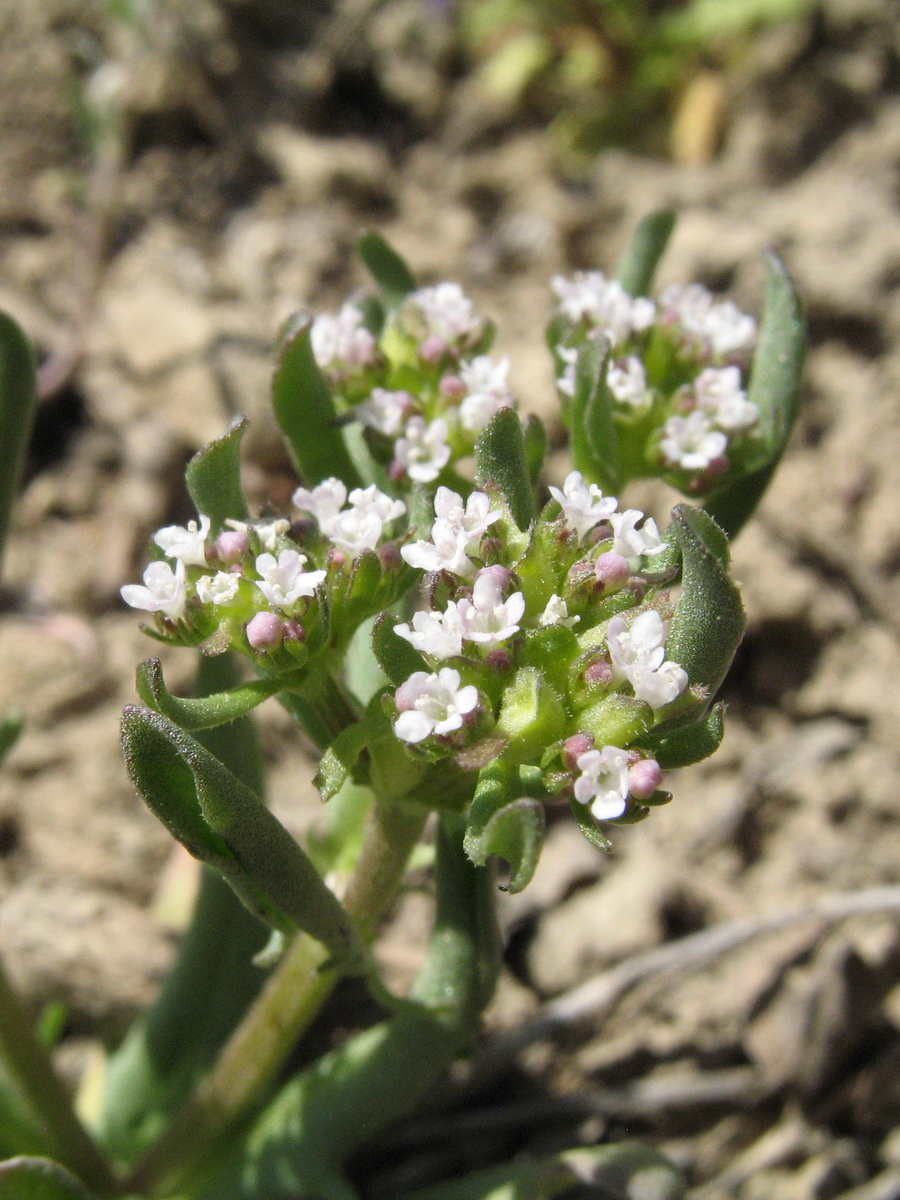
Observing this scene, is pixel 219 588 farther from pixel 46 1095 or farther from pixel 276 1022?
pixel 46 1095

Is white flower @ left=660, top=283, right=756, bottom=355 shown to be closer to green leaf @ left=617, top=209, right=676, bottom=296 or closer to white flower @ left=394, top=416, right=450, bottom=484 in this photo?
green leaf @ left=617, top=209, right=676, bottom=296

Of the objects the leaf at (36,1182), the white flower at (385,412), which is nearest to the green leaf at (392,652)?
the white flower at (385,412)

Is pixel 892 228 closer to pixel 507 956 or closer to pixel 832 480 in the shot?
pixel 832 480

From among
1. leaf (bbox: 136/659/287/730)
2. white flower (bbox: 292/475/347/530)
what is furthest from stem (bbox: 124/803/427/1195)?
white flower (bbox: 292/475/347/530)

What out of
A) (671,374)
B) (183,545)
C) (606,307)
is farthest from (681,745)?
(606,307)

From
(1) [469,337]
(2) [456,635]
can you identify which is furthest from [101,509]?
(2) [456,635]

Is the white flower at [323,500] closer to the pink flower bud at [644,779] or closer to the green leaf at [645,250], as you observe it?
the pink flower bud at [644,779]
